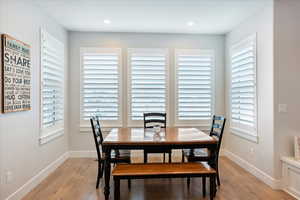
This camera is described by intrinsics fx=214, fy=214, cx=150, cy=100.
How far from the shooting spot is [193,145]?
8.80ft

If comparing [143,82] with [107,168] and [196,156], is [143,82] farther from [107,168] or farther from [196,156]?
[107,168]

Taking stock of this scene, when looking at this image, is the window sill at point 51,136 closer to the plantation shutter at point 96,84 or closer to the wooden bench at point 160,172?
the plantation shutter at point 96,84

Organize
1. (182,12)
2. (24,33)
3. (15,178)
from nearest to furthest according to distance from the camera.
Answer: (15,178), (24,33), (182,12)

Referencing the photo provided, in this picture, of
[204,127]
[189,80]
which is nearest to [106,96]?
[189,80]

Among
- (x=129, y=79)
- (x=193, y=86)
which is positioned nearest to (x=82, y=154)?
(x=129, y=79)

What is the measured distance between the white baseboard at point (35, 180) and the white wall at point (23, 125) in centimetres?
6

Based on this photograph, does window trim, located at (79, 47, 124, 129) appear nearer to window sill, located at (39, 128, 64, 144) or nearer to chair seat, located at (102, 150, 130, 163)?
window sill, located at (39, 128, 64, 144)

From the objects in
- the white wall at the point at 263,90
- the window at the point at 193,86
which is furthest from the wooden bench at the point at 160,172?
the window at the point at 193,86

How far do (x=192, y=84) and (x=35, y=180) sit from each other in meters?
3.38

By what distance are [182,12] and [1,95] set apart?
9.31 feet

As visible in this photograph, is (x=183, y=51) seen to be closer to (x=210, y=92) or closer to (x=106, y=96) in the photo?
(x=210, y=92)

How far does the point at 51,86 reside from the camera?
375 centimetres

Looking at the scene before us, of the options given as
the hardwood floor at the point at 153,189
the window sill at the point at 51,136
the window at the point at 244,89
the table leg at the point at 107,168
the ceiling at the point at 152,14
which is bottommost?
the hardwood floor at the point at 153,189

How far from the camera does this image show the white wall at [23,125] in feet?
8.06
